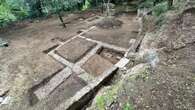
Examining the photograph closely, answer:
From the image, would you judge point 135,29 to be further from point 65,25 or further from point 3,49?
point 3,49

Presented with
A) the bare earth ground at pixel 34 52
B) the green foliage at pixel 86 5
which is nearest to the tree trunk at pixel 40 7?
the bare earth ground at pixel 34 52

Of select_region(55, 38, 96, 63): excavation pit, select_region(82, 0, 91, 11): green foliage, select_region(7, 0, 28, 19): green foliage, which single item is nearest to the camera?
select_region(55, 38, 96, 63): excavation pit

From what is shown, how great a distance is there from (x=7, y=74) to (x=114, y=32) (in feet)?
17.2

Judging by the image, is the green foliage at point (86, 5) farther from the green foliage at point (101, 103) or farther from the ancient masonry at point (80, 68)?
the green foliage at point (101, 103)

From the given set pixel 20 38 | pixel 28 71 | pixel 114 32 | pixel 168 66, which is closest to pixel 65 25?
pixel 20 38

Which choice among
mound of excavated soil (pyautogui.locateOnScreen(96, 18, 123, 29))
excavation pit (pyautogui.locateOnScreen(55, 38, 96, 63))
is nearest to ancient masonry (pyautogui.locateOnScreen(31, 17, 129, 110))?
excavation pit (pyautogui.locateOnScreen(55, 38, 96, 63))

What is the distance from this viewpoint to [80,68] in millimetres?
5980

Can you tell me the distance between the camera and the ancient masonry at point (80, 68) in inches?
195

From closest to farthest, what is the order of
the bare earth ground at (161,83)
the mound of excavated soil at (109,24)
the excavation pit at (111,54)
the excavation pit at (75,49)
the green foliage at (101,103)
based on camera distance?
the bare earth ground at (161,83) → the green foliage at (101,103) → the excavation pit at (111,54) → the excavation pit at (75,49) → the mound of excavated soil at (109,24)

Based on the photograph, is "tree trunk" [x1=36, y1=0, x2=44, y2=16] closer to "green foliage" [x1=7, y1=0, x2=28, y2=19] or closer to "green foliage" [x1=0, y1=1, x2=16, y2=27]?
"green foliage" [x1=7, y1=0, x2=28, y2=19]

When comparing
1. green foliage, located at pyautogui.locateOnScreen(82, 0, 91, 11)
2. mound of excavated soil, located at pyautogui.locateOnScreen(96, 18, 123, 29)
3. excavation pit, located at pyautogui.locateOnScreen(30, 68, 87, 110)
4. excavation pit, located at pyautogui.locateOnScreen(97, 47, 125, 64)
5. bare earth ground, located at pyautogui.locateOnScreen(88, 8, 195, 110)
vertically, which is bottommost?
excavation pit, located at pyautogui.locateOnScreen(30, 68, 87, 110)

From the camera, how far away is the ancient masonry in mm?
4964

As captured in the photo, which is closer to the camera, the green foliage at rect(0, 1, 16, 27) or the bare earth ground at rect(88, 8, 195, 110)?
the bare earth ground at rect(88, 8, 195, 110)

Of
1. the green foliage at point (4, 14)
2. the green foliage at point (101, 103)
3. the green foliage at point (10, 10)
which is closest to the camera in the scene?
the green foliage at point (101, 103)
